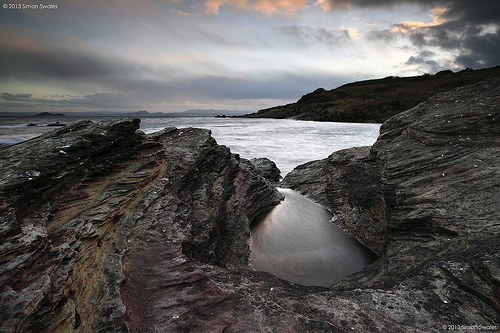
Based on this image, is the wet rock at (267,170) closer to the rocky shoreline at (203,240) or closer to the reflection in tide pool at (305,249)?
the reflection in tide pool at (305,249)

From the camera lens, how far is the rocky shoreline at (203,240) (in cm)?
318

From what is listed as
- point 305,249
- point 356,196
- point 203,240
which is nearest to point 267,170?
point 356,196

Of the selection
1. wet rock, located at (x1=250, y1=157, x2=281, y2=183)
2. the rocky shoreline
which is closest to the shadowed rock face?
the rocky shoreline

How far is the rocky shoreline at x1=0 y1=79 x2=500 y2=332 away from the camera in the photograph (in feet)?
10.4

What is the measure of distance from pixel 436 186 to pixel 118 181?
7.61 m

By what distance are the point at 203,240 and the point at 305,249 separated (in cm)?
384

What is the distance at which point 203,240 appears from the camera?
18.9ft

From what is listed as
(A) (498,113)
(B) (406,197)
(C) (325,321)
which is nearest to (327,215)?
(B) (406,197)

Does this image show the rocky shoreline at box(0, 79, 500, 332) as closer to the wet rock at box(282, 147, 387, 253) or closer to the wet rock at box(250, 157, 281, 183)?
the wet rock at box(282, 147, 387, 253)

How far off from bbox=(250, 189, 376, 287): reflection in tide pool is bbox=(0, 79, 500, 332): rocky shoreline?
2.14ft

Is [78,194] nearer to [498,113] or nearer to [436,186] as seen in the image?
[436,186]

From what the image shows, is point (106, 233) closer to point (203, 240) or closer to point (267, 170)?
point (203, 240)

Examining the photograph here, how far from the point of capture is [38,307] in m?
2.76

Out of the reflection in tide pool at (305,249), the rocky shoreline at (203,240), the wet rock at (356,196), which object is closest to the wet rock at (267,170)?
the wet rock at (356,196)
